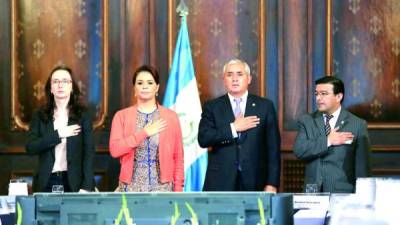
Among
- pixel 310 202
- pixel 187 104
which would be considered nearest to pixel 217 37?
pixel 187 104

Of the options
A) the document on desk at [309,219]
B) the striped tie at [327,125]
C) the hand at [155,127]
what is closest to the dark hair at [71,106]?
the hand at [155,127]

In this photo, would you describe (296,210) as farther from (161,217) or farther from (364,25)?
(364,25)

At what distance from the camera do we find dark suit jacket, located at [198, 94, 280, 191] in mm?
5242

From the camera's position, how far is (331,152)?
5277 mm

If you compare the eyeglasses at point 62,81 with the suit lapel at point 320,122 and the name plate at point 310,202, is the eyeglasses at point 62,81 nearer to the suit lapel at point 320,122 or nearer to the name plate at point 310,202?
the suit lapel at point 320,122

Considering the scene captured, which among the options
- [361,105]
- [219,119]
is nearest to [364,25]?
[361,105]

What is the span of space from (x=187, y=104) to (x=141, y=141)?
1.41m

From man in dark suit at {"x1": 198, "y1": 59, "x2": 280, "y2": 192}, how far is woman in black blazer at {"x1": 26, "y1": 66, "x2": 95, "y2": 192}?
2.37 ft

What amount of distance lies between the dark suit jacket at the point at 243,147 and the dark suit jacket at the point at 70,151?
698 mm

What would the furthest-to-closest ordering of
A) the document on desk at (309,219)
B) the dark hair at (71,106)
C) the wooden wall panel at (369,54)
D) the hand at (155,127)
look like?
the wooden wall panel at (369,54) → the dark hair at (71,106) → the hand at (155,127) → the document on desk at (309,219)

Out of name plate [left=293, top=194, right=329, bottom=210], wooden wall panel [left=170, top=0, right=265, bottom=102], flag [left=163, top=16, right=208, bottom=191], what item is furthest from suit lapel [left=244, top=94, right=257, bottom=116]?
wooden wall panel [left=170, top=0, right=265, bottom=102]

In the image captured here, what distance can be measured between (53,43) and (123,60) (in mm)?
612

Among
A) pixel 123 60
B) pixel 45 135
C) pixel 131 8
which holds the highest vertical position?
pixel 131 8

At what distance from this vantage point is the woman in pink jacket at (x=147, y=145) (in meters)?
4.97
